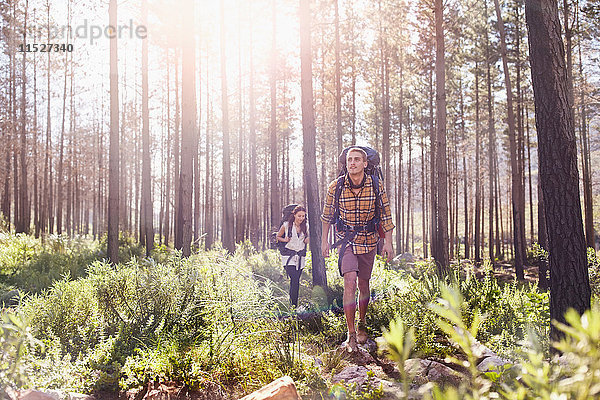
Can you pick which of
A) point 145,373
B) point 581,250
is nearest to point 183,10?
point 145,373

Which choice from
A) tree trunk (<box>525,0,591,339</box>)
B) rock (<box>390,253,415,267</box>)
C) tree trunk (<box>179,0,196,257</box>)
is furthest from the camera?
rock (<box>390,253,415,267</box>)

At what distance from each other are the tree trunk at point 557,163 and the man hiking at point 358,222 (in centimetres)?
164

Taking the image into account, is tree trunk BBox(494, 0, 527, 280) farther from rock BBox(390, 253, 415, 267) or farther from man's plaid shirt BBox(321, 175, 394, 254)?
man's plaid shirt BBox(321, 175, 394, 254)

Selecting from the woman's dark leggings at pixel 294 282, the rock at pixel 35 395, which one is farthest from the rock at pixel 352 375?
the woman's dark leggings at pixel 294 282

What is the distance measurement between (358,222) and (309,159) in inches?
177

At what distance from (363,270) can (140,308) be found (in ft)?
8.91

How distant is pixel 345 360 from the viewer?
14.4 ft

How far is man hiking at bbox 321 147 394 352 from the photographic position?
479 cm

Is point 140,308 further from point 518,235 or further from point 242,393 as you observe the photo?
point 518,235

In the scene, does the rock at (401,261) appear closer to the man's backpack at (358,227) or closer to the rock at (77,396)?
the man's backpack at (358,227)

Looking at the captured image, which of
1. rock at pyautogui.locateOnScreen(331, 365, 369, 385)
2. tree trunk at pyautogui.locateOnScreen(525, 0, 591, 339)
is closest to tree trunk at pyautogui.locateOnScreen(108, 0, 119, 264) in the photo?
rock at pyautogui.locateOnScreen(331, 365, 369, 385)

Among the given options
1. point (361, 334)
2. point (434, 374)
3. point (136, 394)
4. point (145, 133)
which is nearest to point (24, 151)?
point (145, 133)

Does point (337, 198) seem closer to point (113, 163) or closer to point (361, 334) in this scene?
point (361, 334)

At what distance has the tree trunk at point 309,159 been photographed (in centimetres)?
894
